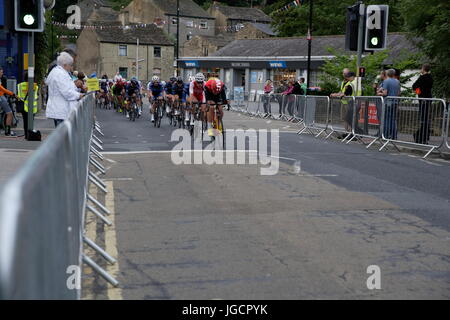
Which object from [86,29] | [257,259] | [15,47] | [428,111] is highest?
[86,29]

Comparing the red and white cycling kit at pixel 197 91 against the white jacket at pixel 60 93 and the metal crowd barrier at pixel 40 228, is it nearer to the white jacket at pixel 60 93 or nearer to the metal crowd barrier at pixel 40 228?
the white jacket at pixel 60 93

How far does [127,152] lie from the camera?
1480 cm

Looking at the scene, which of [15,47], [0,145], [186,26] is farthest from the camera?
[186,26]

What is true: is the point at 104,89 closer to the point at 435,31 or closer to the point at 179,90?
the point at 179,90

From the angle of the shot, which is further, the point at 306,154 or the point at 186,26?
the point at 186,26

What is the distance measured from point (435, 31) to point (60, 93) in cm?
1579

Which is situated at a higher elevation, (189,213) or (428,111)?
(428,111)

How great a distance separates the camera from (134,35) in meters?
89.8

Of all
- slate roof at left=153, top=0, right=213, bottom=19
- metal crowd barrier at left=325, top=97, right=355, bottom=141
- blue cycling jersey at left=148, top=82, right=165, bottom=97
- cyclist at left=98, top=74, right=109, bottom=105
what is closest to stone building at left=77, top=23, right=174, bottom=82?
slate roof at left=153, top=0, right=213, bottom=19

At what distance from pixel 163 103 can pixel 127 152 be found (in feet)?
32.1

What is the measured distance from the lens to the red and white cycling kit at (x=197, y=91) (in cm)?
1945

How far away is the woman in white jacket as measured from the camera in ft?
37.3

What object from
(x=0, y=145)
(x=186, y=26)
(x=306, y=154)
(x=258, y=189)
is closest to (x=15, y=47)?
(x=0, y=145)

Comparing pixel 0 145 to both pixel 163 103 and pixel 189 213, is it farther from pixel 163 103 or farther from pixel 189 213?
pixel 163 103
